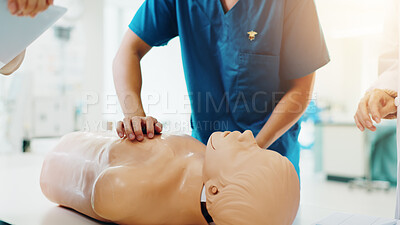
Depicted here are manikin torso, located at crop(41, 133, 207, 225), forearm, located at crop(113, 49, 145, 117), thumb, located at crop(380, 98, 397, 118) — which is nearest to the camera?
manikin torso, located at crop(41, 133, 207, 225)

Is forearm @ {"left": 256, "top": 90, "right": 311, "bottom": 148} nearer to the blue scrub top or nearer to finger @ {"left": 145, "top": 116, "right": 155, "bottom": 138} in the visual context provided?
the blue scrub top

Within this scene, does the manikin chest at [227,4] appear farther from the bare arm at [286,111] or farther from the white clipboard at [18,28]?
the white clipboard at [18,28]

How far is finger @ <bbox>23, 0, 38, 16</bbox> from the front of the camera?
64cm

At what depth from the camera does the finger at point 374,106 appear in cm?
97

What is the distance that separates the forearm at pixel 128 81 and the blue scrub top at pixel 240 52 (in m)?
0.12

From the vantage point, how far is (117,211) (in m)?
0.72

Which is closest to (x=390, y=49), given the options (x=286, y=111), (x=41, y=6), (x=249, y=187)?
(x=286, y=111)

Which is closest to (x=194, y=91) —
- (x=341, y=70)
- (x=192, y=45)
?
(x=192, y=45)

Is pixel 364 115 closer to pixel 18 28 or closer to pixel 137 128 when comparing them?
pixel 137 128

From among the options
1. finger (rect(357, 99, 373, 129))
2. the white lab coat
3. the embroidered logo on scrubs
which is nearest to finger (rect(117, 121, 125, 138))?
the embroidered logo on scrubs

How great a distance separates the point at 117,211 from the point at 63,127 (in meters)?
4.44

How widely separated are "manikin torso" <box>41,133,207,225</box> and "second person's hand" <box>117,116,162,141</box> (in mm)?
19

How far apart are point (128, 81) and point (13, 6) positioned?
58 cm

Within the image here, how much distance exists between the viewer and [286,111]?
1116mm
